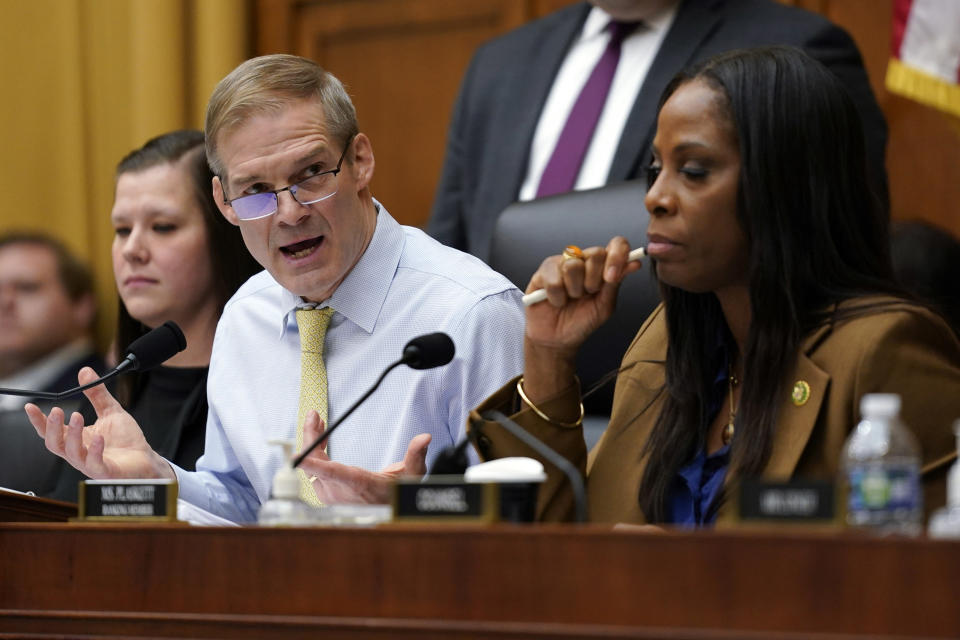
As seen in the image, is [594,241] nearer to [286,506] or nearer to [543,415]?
[543,415]

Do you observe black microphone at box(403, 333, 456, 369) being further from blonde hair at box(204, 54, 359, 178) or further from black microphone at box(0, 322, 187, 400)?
blonde hair at box(204, 54, 359, 178)

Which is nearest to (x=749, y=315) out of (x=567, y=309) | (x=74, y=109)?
(x=567, y=309)

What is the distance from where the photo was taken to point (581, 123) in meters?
2.88

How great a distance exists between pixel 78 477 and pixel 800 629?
1.86 metres

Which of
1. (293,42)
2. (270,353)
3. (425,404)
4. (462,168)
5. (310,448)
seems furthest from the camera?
(293,42)

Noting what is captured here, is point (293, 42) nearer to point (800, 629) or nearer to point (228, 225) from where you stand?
point (228, 225)

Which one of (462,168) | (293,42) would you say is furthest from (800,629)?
(293,42)

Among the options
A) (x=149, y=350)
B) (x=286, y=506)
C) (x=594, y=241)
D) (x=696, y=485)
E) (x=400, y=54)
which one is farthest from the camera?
(x=400, y=54)

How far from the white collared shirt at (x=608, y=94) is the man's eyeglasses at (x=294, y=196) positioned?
859 millimetres

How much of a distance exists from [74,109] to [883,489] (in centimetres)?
360

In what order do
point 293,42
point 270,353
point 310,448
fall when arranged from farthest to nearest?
point 293,42 → point 270,353 → point 310,448

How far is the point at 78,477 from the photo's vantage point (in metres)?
2.59

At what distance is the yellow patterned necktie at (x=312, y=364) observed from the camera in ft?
6.72

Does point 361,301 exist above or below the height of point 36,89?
below
